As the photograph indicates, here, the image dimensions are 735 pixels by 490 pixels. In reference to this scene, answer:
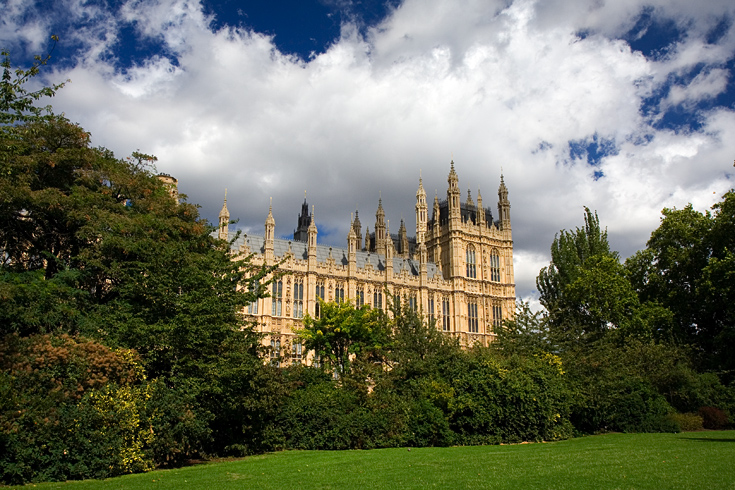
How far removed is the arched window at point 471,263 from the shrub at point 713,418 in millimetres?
25156

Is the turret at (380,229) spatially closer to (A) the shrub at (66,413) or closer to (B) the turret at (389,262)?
(B) the turret at (389,262)

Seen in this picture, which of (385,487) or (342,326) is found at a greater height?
(342,326)

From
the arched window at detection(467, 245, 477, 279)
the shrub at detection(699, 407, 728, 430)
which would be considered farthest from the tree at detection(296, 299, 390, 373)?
the arched window at detection(467, 245, 477, 279)

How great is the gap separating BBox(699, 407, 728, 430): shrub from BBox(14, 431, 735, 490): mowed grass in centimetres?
945

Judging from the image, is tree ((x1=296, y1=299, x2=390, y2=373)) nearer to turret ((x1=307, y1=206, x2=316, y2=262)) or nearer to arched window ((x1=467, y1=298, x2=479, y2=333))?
turret ((x1=307, y1=206, x2=316, y2=262))

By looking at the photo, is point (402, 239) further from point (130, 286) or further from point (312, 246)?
point (130, 286)

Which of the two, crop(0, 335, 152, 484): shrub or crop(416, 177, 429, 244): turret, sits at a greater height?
crop(416, 177, 429, 244): turret

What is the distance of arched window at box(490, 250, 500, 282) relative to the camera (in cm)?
5084

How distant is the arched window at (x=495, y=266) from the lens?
5084cm

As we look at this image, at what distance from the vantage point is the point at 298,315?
3944 centimetres

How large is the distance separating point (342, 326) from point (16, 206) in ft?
51.2

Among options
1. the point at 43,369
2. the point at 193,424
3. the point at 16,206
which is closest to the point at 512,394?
the point at 193,424

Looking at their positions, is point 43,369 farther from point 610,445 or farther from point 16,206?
point 610,445

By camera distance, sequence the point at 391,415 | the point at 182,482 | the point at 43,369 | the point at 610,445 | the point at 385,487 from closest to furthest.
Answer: the point at 385,487 → the point at 182,482 → the point at 43,369 → the point at 610,445 → the point at 391,415
